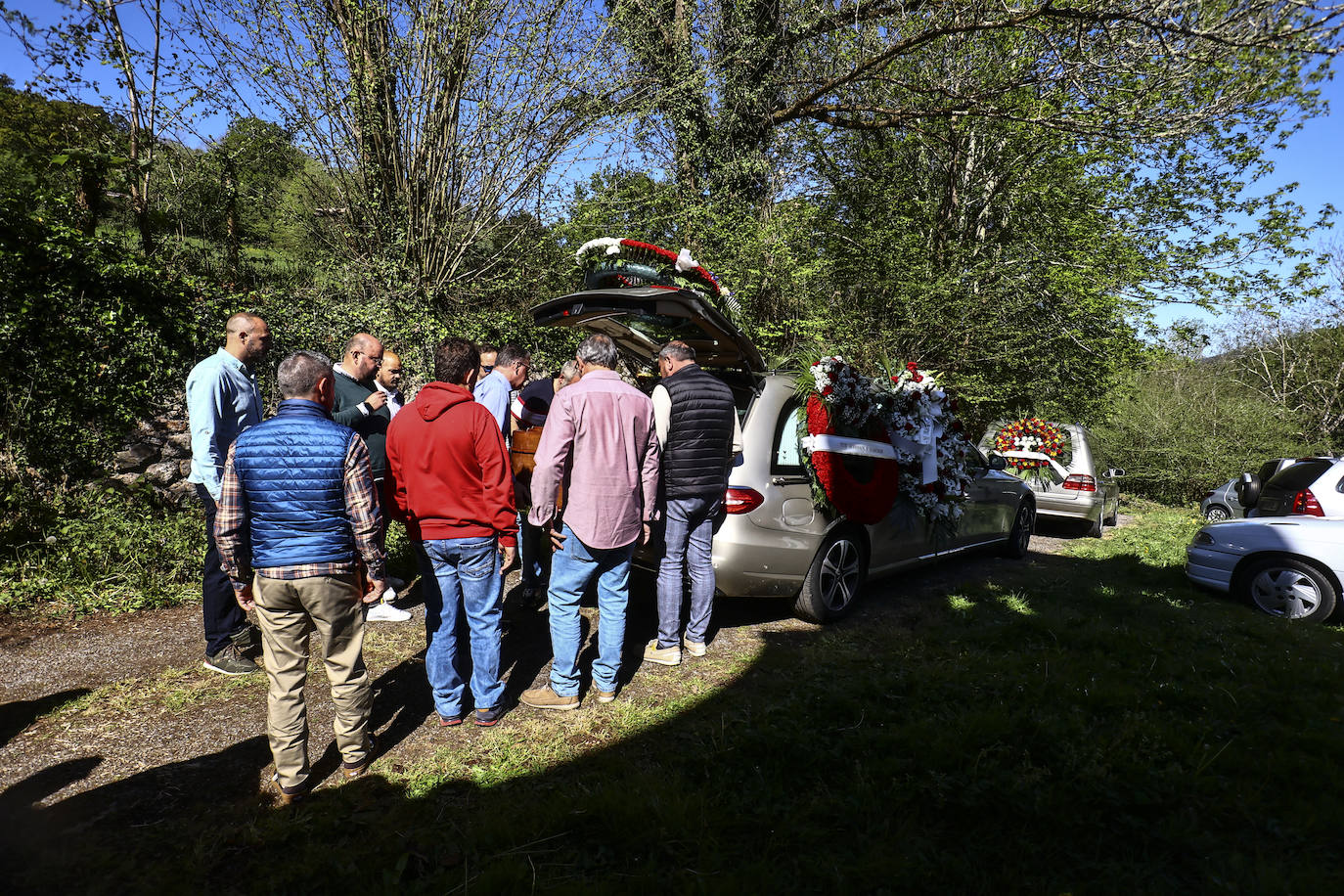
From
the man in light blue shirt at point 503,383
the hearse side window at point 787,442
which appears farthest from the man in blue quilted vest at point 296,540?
the hearse side window at point 787,442

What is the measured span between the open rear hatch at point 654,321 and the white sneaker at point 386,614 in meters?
2.42

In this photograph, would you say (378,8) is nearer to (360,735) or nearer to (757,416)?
(757,416)

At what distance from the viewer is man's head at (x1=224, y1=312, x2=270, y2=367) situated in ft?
13.2

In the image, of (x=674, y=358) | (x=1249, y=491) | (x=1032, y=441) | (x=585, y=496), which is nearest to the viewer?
(x=585, y=496)

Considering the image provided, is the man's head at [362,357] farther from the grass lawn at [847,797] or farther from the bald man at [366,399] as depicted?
the grass lawn at [847,797]

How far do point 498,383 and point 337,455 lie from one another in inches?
90.9

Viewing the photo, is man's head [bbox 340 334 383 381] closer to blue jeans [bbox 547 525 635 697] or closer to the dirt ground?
the dirt ground

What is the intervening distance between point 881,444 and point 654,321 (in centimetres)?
204

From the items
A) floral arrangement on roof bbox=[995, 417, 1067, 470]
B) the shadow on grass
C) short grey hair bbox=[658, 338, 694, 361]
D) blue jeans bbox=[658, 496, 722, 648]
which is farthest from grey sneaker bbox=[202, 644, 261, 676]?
floral arrangement on roof bbox=[995, 417, 1067, 470]

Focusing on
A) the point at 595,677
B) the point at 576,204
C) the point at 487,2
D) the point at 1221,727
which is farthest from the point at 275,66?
the point at 1221,727

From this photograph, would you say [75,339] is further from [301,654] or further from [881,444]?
[881,444]

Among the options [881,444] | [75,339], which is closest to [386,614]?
[75,339]

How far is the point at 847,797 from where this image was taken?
2857 millimetres

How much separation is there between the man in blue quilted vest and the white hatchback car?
7.26 m
